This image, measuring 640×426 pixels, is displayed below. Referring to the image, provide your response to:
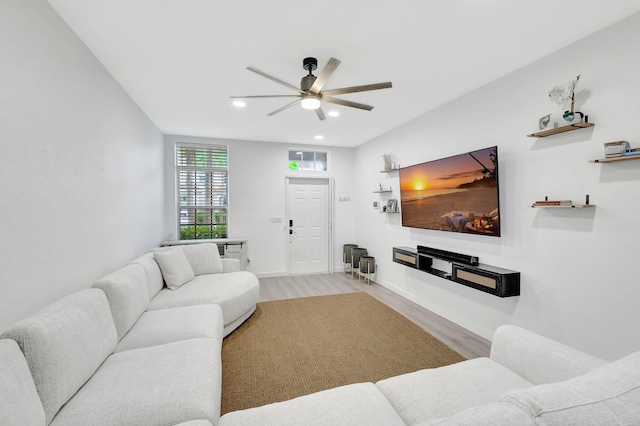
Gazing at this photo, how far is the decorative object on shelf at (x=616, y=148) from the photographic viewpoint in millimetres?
1842

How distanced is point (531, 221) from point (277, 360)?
105 inches

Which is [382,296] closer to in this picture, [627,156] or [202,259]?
[202,259]

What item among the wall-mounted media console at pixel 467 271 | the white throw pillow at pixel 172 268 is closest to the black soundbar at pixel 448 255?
the wall-mounted media console at pixel 467 271

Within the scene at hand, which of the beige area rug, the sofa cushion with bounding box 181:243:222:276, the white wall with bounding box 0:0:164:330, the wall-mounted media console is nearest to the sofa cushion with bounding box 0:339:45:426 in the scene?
the white wall with bounding box 0:0:164:330

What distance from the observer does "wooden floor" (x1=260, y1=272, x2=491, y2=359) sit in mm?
2781

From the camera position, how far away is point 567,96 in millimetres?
2145

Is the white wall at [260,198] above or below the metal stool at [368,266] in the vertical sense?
above

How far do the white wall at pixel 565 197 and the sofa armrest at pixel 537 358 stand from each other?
979 mm

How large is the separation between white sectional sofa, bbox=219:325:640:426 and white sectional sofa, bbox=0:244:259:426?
15.7 inches

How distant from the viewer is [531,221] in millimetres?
2484

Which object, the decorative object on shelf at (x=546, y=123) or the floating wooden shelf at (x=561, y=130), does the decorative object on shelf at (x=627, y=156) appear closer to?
the floating wooden shelf at (x=561, y=130)

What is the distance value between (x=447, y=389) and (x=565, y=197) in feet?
6.38

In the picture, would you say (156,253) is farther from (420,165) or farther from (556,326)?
(556,326)

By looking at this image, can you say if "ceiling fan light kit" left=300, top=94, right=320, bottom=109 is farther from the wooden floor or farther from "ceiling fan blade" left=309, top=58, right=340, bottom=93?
the wooden floor
